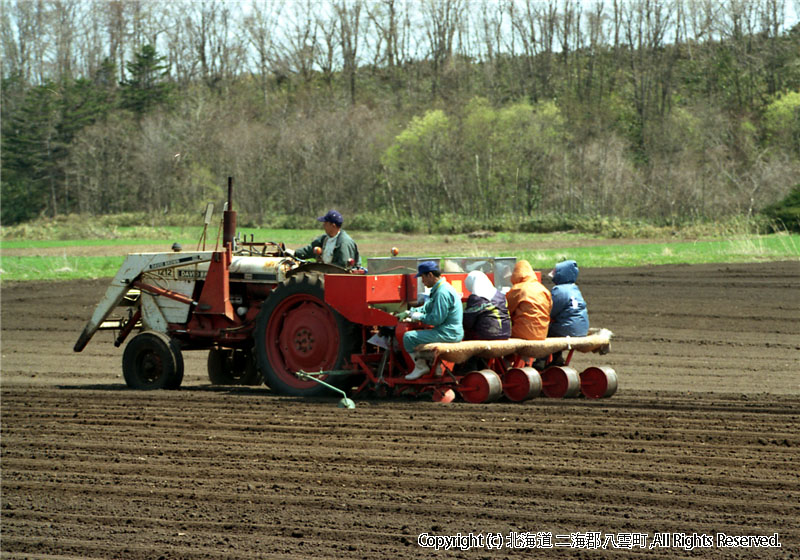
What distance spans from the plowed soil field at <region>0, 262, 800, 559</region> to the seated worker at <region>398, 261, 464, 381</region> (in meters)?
0.65

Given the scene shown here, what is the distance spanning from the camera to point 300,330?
35.4ft

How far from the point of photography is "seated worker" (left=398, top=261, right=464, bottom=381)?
9.78m

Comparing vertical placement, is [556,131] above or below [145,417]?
above

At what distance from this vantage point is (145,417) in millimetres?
9383

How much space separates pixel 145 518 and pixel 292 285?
499cm

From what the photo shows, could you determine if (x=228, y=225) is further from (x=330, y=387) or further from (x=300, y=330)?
(x=330, y=387)

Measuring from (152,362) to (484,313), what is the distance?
416 cm

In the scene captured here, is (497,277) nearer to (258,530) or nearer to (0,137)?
(258,530)

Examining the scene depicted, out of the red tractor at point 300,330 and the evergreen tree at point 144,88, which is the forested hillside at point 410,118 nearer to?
the evergreen tree at point 144,88

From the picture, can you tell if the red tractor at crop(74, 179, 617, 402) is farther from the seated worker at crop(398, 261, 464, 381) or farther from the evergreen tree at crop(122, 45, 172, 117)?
the evergreen tree at crop(122, 45, 172, 117)

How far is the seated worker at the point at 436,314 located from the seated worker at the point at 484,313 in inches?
11.8

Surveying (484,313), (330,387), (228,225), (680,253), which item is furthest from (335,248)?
(680,253)

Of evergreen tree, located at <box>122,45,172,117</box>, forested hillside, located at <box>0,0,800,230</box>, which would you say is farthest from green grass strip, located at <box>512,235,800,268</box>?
evergreen tree, located at <box>122,45,172,117</box>

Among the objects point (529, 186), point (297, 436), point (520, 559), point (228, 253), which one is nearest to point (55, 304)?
point (228, 253)
